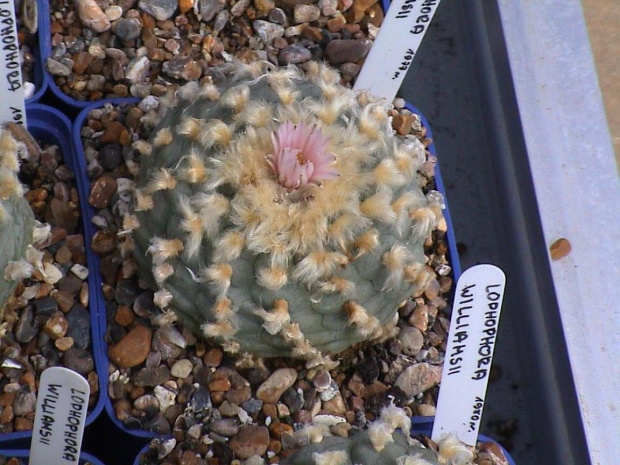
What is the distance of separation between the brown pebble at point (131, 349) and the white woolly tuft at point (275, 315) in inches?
11.1

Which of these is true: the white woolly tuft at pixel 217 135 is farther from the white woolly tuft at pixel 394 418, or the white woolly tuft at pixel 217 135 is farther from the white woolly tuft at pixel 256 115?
the white woolly tuft at pixel 394 418

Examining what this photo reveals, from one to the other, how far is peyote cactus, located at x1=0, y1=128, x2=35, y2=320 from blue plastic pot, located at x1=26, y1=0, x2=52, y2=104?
1.08 ft

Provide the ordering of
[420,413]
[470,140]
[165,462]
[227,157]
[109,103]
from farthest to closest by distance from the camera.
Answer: [470,140] → [109,103] → [420,413] → [165,462] → [227,157]

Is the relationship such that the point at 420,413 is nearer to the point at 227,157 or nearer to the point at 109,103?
the point at 227,157

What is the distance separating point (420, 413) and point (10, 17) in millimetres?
856

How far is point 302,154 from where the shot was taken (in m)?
0.89

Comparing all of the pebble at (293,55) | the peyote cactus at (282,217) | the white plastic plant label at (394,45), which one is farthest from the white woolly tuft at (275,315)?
the pebble at (293,55)

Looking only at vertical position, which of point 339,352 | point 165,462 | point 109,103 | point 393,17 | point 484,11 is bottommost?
point 165,462

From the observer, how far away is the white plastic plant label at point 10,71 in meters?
1.11

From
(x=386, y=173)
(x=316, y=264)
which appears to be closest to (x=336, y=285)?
(x=316, y=264)

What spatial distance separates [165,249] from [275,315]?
0.16 m

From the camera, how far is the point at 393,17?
3.80 feet

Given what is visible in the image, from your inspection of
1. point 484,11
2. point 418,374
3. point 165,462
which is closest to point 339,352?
point 418,374

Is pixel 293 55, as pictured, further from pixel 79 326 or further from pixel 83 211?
pixel 79 326
